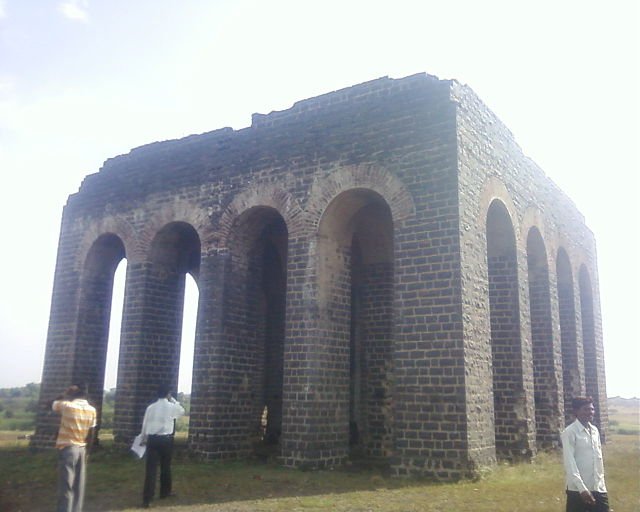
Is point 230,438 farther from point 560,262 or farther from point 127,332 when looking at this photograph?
point 560,262

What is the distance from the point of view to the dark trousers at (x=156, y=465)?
814cm

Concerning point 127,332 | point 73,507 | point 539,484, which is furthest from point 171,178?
point 539,484

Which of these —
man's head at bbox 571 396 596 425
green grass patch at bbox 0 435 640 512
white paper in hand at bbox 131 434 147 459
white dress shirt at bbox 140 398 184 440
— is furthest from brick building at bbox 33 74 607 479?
man's head at bbox 571 396 596 425

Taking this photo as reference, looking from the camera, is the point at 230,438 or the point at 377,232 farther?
the point at 377,232

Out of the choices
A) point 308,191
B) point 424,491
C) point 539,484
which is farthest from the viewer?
point 308,191

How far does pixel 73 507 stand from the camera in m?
6.82

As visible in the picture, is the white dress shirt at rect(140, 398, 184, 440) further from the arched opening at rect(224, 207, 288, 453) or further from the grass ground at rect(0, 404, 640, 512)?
the arched opening at rect(224, 207, 288, 453)

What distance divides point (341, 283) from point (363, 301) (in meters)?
2.09

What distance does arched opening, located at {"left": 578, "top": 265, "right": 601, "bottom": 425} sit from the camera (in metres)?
18.2

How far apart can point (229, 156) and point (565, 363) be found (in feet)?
33.9

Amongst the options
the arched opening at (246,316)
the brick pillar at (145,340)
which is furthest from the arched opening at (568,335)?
the brick pillar at (145,340)

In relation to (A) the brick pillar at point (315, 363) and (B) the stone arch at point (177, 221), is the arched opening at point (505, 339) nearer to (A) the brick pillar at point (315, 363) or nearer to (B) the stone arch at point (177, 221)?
(A) the brick pillar at point (315, 363)

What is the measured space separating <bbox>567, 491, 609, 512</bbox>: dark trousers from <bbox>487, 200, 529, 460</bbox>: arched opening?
6847mm

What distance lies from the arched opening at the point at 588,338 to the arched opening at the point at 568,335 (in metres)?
1.91
